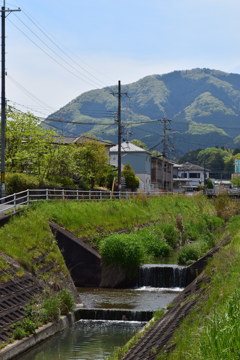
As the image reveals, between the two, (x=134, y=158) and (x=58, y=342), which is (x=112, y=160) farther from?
(x=58, y=342)

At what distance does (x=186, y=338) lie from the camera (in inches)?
405

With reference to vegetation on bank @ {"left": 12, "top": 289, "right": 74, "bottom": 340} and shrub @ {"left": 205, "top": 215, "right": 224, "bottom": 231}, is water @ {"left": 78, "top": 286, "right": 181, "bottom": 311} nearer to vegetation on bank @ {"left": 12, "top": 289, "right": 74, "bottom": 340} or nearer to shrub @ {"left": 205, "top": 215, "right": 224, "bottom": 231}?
vegetation on bank @ {"left": 12, "top": 289, "right": 74, "bottom": 340}

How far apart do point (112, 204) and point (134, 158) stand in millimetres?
58346

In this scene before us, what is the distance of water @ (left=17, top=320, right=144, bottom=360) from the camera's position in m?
17.5

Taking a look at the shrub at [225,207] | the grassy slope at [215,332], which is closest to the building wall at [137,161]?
the shrub at [225,207]

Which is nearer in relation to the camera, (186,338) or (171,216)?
(186,338)

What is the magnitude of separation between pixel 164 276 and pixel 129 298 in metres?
4.22

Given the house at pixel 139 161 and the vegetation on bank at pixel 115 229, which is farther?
the house at pixel 139 161

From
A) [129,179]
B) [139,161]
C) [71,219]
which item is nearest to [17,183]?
[71,219]

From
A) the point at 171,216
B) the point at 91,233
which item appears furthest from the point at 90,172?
the point at 91,233

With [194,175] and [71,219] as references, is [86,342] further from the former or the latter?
[194,175]

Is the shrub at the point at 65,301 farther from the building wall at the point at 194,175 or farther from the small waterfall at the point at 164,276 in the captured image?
the building wall at the point at 194,175

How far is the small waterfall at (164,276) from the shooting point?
30.6 meters

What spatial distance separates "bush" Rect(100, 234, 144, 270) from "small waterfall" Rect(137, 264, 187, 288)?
70 cm
